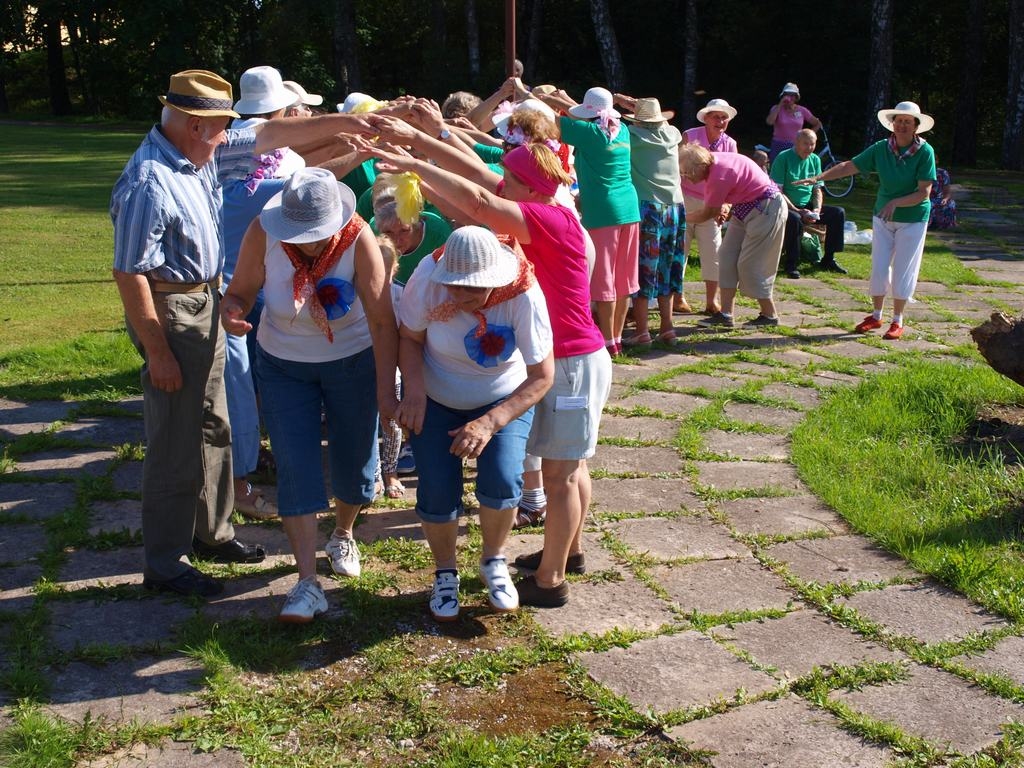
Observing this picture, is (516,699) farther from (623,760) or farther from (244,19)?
(244,19)

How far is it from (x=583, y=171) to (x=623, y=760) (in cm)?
497

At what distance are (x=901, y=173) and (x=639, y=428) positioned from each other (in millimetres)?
3633

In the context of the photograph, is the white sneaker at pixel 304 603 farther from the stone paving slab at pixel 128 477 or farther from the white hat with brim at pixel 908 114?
the white hat with brim at pixel 908 114

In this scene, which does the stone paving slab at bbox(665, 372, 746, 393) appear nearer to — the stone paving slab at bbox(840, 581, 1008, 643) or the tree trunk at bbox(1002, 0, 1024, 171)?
the stone paving slab at bbox(840, 581, 1008, 643)

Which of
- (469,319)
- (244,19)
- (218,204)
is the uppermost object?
(244,19)

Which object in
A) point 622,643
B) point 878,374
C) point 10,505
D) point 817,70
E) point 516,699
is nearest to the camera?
point 516,699

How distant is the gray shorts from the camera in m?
4.11

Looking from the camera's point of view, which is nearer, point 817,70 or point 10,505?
point 10,505

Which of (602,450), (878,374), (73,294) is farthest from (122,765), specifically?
(73,294)

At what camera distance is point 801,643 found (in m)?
3.91

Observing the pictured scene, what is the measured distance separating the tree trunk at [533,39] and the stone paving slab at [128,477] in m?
24.3

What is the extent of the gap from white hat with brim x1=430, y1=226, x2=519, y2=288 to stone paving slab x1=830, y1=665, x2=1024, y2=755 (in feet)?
5.93

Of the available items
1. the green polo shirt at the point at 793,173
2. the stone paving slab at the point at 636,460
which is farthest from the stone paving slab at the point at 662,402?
the green polo shirt at the point at 793,173

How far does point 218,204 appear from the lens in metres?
4.38
